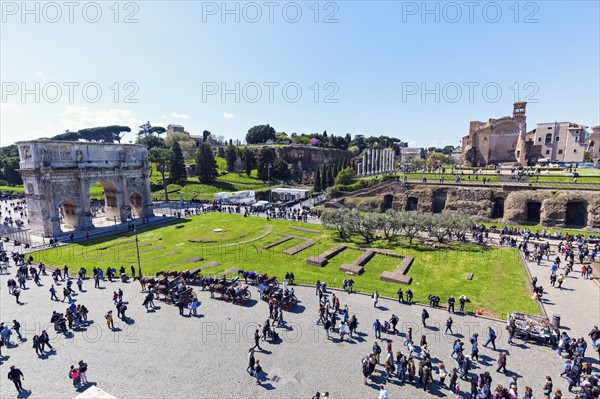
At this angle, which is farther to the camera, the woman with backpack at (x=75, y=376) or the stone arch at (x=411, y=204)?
the stone arch at (x=411, y=204)

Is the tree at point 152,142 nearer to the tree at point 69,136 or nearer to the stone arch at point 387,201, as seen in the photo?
the tree at point 69,136

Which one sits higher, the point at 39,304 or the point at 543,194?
the point at 543,194

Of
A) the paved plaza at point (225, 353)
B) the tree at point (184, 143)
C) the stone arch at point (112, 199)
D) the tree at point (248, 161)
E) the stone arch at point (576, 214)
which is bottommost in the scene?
the paved plaza at point (225, 353)

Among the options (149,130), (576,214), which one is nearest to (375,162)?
(576,214)

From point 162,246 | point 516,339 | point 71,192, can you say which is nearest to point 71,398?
point 516,339

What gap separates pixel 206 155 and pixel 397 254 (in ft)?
191

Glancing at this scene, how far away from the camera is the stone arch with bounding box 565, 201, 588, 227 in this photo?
39997 mm

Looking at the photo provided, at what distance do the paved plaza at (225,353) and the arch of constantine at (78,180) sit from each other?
22.5 meters

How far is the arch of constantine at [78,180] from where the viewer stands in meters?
36.4

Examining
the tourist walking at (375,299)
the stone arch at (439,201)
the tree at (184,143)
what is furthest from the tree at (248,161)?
the tourist walking at (375,299)

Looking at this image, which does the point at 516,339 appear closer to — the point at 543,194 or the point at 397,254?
the point at 397,254

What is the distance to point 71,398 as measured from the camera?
1130cm

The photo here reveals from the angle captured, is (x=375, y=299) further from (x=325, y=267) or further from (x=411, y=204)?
(x=411, y=204)

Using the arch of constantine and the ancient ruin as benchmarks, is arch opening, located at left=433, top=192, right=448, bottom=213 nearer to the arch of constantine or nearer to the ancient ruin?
the ancient ruin
